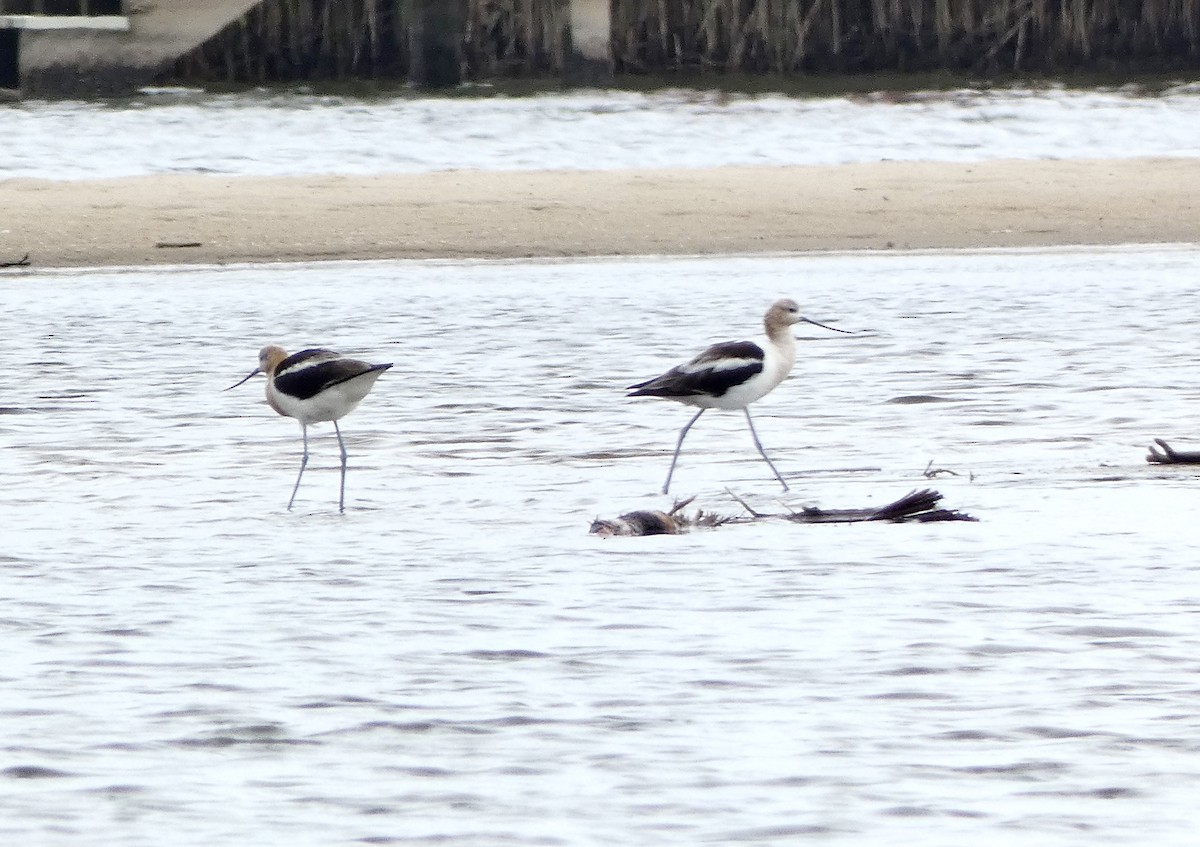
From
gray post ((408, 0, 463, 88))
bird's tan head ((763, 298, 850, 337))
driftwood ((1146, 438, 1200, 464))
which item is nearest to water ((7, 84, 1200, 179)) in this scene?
gray post ((408, 0, 463, 88))

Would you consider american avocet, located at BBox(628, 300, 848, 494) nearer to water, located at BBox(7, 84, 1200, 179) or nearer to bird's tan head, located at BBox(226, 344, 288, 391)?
bird's tan head, located at BBox(226, 344, 288, 391)

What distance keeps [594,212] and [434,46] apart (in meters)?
8.40

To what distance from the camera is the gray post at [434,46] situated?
2758cm

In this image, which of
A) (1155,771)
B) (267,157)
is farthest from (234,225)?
(1155,771)

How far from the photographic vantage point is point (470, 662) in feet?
20.3

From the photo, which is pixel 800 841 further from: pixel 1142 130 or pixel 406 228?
pixel 1142 130

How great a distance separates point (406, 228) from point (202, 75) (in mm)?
10187

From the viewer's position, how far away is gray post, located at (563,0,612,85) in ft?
91.5

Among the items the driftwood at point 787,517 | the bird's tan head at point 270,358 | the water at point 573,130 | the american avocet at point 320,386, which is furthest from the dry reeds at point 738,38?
the driftwood at point 787,517

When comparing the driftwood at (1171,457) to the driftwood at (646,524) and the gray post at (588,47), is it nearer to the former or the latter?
the driftwood at (646,524)

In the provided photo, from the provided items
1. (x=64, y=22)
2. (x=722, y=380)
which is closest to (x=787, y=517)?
(x=722, y=380)

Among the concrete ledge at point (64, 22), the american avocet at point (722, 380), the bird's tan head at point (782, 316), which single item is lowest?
the american avocet at point (722, 380)

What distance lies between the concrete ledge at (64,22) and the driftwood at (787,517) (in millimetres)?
20975

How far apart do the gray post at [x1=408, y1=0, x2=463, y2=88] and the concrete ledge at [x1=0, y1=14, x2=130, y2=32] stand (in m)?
3.60
